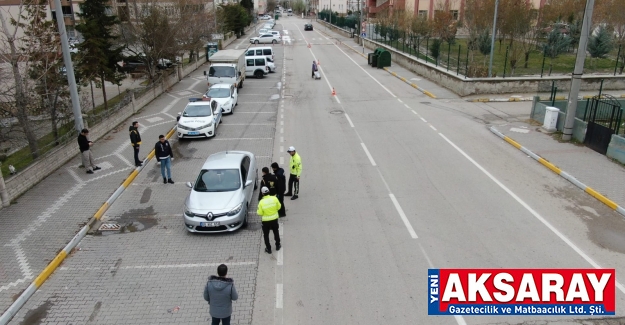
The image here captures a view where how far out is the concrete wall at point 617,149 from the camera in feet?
50.1

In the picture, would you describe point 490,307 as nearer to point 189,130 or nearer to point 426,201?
point 426,201

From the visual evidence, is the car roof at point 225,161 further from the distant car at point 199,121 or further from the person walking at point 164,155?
the distant car at point 199,121

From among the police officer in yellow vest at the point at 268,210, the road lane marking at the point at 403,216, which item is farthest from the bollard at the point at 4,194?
the road lane marking at the point at 403,216

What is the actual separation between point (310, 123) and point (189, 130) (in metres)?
5.55

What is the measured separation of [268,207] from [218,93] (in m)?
15.9

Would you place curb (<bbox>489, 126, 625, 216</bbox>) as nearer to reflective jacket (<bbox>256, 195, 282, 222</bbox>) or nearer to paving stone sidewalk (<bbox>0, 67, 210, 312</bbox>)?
reflective jacket (<bbox>256, 195, 282, 222</bbox>)

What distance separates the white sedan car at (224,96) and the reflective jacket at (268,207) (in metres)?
14.6

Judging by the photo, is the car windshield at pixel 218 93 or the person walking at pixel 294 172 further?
the car windshield at pixel 218 93

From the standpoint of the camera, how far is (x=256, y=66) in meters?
35.3

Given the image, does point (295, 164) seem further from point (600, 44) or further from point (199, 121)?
point (600, 44)

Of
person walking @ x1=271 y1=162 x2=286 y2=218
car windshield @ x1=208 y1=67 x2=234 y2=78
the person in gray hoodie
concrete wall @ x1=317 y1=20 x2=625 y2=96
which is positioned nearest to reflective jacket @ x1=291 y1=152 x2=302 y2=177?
person walking @ x1=271 y1=162 x2=286 y2=218

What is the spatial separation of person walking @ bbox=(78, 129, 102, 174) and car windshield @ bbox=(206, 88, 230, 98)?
30.4 ft

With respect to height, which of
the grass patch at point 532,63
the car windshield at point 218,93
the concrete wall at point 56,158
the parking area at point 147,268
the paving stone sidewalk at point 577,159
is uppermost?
the grass patch at point 532,63

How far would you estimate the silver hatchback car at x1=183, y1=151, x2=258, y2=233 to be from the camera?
10867mm
